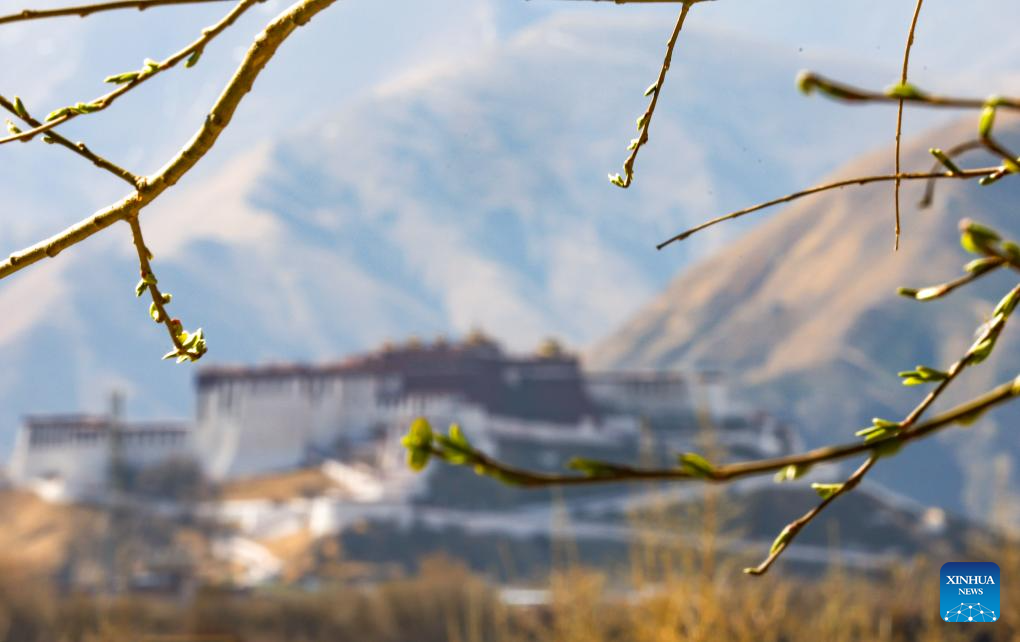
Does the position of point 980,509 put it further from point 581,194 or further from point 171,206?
point 171,206

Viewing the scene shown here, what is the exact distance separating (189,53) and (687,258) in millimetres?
120696

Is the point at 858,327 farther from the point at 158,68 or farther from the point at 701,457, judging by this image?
the point at 701,457

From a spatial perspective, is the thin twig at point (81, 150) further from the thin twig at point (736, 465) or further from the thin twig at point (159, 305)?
the thin twig at point (736, 465)

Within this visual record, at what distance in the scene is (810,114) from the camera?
367 feet

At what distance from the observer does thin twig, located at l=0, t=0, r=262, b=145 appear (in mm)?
804

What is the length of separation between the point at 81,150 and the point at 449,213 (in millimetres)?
105880

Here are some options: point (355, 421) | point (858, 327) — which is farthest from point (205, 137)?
point (858, 327)

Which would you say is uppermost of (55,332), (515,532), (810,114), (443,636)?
(810,114)

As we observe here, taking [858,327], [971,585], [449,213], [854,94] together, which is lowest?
[971,585]

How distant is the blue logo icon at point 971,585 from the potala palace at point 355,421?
28.2m

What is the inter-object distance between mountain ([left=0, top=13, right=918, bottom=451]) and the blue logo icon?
8600 centimetres

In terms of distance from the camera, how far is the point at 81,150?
0.95m

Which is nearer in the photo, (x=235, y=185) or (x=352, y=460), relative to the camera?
(x=352, y=460)

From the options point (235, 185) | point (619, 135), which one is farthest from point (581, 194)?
point (235, 185)
